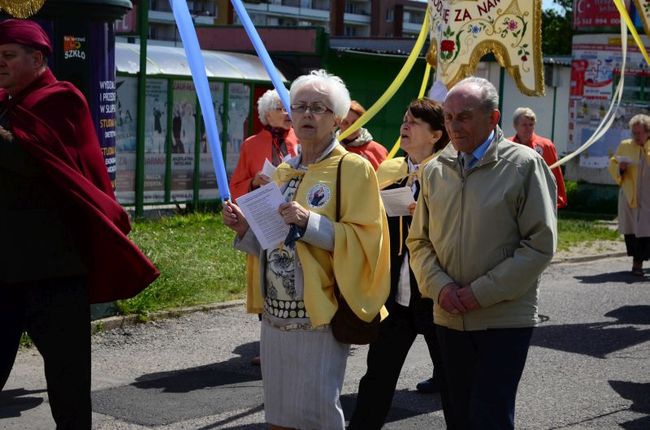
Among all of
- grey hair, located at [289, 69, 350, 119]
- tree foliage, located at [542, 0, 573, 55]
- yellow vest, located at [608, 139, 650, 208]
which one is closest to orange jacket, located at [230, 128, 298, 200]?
grey hair, located at [289, 69, 350, 119]

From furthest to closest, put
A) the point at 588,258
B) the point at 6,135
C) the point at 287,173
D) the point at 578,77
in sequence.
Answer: the point at 578,77, the point at 588,258, the point at 287,173, the point at 6,135

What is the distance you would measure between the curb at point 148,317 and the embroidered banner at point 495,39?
2.80 meters

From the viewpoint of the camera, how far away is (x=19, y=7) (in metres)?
5.55

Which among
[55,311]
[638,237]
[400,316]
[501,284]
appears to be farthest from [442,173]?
[638,237]

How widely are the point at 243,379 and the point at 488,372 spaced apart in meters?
3.05

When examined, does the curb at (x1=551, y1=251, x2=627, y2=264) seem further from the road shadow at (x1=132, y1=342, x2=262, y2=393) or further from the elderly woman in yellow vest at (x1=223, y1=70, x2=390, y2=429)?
the elderly woman in yellow vest at (x1=223, y1=70, x2=390, y2=429)

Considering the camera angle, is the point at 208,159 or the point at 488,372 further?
the point at 208,159

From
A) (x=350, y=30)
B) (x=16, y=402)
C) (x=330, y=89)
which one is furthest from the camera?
(x=350, y=30)

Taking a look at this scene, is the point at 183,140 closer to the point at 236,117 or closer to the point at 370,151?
the point at 236,117

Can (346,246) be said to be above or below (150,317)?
above

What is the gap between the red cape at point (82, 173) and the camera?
4.43 meters

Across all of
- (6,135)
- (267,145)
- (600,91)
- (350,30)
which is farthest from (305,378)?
(350,30)

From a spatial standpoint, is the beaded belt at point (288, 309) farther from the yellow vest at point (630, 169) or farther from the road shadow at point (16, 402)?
the yellow vest at point (630, 169)

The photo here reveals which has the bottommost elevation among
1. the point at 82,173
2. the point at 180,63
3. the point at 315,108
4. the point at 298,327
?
the point at 298,327
